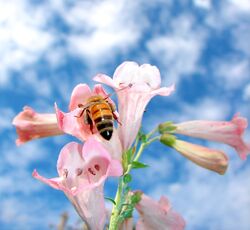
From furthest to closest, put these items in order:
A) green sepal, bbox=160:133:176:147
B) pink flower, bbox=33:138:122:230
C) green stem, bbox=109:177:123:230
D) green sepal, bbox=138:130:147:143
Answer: green sepal, bbox=160:133:176:147 → green sepal, bbox=138:130:147:143 → green stem, bbox=109:177:123:230 → pink flower, bbox=33:138:122:230

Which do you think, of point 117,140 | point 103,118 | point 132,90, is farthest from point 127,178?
point 132,90

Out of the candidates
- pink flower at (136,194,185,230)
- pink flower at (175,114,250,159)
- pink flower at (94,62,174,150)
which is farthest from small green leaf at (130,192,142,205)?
pink flower at (175,114,250,159)

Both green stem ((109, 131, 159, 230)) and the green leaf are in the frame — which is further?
the green leaf

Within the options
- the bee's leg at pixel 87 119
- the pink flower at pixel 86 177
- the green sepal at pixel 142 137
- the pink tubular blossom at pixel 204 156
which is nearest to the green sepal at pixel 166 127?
the pink tubular blossom at pixel 204 156

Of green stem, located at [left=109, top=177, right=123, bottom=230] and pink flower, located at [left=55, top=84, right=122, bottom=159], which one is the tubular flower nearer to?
pink flower, located at [left=55, top=84, right=122, bottom=159]

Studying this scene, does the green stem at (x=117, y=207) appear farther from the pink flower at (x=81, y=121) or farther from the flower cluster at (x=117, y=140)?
the pink flower at (x=81, y=121)

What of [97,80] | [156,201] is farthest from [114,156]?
[156,201]

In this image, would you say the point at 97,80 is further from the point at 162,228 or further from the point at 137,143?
the point at 162,228
